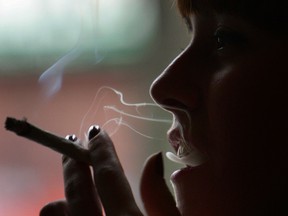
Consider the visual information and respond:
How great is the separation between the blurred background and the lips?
152mm

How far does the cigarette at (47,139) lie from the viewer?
45cm

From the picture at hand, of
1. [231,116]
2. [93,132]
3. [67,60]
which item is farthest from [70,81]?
A: [231,116]

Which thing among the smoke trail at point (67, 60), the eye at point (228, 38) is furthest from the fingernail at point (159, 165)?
the smoke trail at point (67, 60)

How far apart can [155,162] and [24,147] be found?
0.25 meters

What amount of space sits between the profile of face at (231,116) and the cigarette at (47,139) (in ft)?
0.30

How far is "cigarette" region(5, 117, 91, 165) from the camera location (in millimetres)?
451

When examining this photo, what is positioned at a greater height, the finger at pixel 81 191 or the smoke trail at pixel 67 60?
the smoke trail at pixel 67 60

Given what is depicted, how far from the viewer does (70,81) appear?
0.69 metres

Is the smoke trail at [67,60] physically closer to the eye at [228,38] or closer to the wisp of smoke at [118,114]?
the wisp of smoke at [118,114]

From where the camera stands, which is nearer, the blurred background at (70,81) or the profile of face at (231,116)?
the profile of face at (231,116)

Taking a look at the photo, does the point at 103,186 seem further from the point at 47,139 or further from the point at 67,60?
the point at 67,60

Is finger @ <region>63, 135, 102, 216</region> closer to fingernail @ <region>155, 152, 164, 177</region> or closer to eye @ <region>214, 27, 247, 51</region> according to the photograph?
fingernail @ <region>155, 152, 164, 177</region>

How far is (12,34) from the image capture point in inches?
26.7

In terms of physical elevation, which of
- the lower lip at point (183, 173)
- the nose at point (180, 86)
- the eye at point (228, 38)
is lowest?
the lower lip at point (183, 173)
